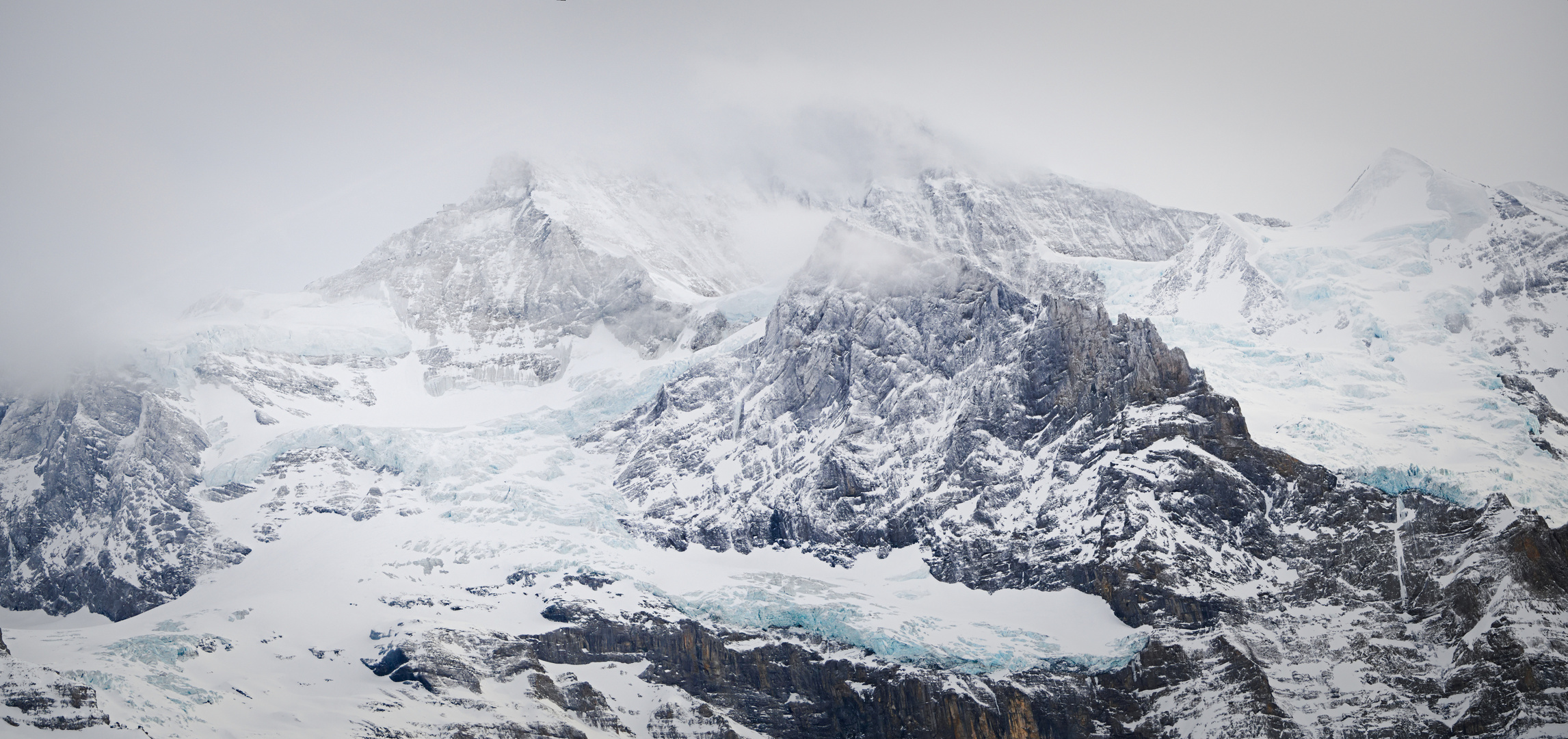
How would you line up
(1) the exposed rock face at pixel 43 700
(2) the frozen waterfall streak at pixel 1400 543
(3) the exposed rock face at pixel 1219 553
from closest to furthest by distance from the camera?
(3) the exposed rock face at pixel 1219 553
(1) the exposed rock face at pixel 43 700
(2) the frozen waterfall streak at pixel 1400 543

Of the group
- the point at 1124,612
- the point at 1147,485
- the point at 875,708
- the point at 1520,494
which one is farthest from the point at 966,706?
the point at 1520,494

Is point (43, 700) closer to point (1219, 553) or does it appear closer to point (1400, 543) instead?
point (1219, 553)


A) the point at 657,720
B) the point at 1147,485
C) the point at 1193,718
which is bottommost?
the point at 657,720

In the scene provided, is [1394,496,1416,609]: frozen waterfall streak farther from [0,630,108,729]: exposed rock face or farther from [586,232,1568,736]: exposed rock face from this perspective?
[0,630,108,729]: exposed rock face

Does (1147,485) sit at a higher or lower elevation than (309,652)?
higher

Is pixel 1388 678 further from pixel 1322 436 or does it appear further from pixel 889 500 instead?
pixel 889 500

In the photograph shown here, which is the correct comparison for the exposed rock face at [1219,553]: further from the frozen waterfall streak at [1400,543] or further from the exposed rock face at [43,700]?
the exposed rock face at [43,700]

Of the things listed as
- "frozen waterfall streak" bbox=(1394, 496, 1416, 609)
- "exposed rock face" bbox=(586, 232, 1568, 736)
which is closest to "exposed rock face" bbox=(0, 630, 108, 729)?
"exposed rock face" bbox=(586, 232, 1568, 736)

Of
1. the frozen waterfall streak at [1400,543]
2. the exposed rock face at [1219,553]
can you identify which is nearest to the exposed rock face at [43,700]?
the exposed rock face at [1219,553]
